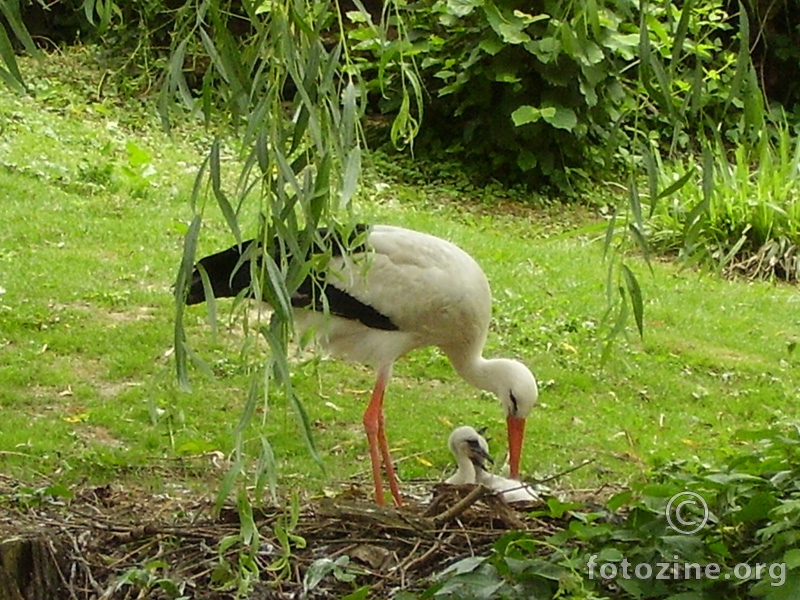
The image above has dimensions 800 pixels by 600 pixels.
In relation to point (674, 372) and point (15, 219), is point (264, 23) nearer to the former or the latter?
point (674, 372)

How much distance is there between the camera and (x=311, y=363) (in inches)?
147

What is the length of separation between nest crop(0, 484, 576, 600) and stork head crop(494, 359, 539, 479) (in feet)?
3.45

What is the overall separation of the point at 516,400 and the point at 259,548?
1.93m

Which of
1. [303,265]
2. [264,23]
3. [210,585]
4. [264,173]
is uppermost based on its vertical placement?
[264,23]

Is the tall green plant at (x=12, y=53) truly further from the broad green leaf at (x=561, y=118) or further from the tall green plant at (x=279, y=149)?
the broad green leaf at (x=561, y=118)

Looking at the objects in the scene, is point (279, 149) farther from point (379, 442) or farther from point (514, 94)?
point (514, 94)

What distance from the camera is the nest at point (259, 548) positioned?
10.3ft

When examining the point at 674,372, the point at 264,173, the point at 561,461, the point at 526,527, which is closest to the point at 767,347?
the point at 674,372

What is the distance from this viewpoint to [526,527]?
351 centimetres

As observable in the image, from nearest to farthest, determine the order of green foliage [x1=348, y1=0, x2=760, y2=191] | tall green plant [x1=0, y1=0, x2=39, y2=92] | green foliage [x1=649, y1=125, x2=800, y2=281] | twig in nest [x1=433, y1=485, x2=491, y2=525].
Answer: tall green plant [x1=0, y1=0, x2=39, y2=92] → twig in nest [x1=433, y1=485, x2=491, y2=525] → green foliage [x1=649, y1=125, x2=800, y2=281] → green foliage [x1=348, y1=0, x2=760, y2=191]

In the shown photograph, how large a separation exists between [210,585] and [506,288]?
4.76 metres

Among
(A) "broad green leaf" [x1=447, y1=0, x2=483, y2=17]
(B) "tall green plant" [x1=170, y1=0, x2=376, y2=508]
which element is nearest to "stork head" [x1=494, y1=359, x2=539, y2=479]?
(B) "tall green plant" [x1=170, y1=0, x2=376, y2=508]

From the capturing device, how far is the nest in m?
3.15

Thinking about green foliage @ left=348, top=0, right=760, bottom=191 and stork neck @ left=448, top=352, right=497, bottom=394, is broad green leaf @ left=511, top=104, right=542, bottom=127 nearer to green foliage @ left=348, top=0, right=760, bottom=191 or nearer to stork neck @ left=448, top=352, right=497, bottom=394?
green foliage @ left=348, top=0, right=760, bottom=191
